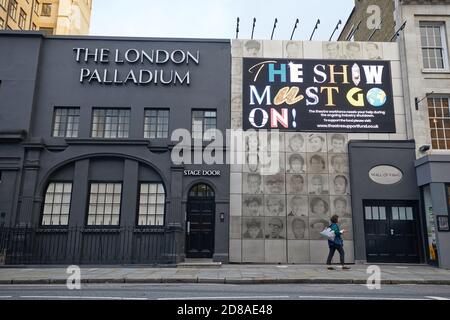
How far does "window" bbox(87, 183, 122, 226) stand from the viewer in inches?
623

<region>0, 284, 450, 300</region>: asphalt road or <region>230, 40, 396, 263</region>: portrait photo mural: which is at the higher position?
<region>230, 40, 396, 263</region>: portrait photo mural

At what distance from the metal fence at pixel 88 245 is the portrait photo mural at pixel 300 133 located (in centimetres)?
326

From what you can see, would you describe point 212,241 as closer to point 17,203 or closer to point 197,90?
point 197,90

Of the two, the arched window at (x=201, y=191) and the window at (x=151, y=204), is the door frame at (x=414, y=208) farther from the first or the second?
the window at (x=151, y=204)

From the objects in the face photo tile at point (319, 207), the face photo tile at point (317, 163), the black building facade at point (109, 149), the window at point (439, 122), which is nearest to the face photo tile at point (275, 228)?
the face photo tile at point (319, 207)

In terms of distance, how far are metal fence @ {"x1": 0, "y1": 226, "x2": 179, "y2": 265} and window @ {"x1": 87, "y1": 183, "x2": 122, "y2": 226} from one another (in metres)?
0.47

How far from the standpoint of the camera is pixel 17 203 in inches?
610

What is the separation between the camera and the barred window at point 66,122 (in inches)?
658

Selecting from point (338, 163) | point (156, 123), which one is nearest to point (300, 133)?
point (338, 163)

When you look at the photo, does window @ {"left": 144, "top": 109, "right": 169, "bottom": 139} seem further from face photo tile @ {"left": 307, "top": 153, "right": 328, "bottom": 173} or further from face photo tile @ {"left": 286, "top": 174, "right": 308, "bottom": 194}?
face photo tile @ {"left": 307, "top": 153, "right": 328, "bottom": 173}

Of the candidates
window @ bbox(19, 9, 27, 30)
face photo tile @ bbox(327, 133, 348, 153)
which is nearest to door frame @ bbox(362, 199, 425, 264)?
face photo tile @ bbox(327, 133, 348, 153)
